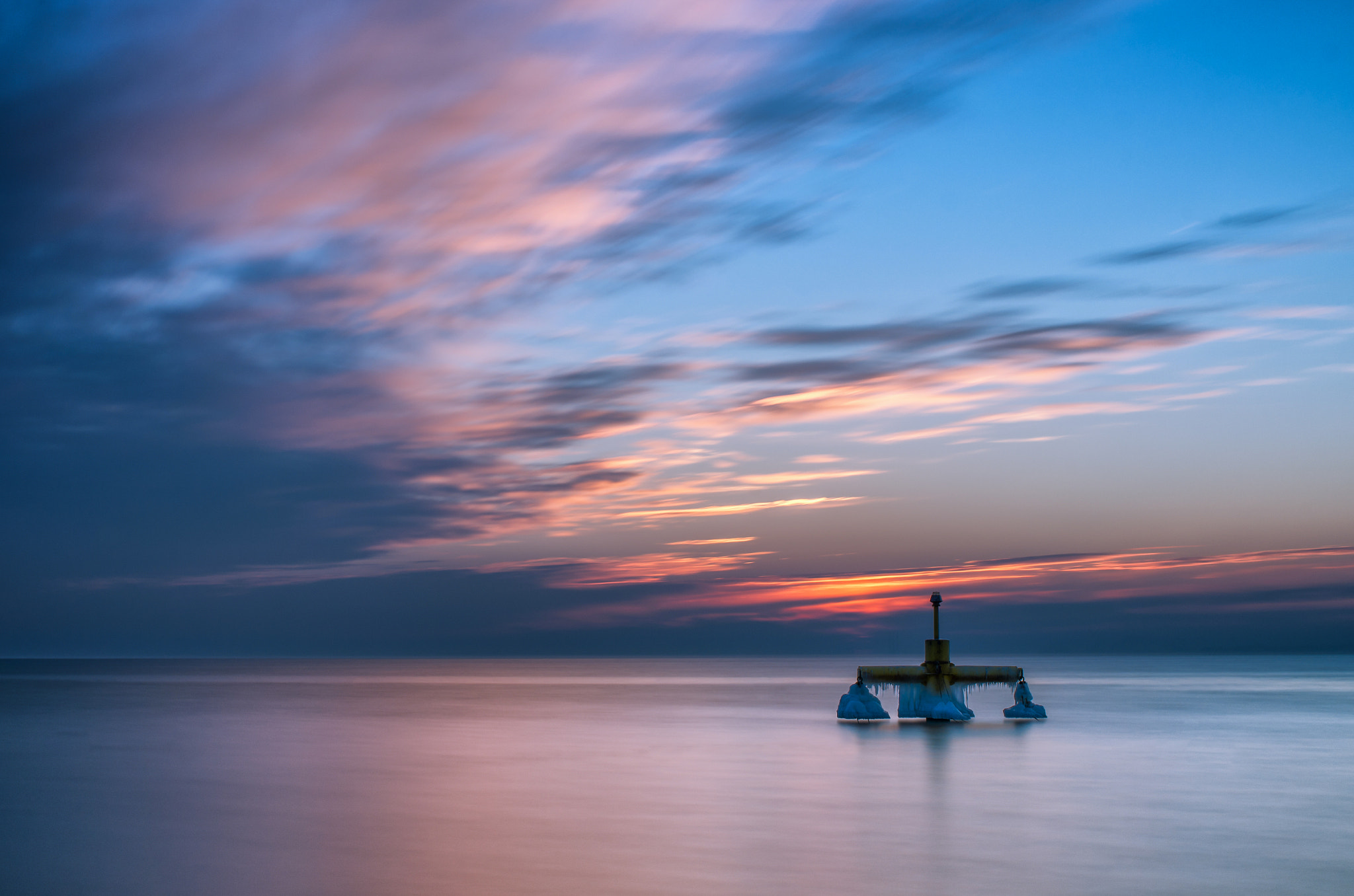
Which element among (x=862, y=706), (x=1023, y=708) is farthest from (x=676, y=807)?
(x=1023, y=708)

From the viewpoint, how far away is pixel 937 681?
60.4 m

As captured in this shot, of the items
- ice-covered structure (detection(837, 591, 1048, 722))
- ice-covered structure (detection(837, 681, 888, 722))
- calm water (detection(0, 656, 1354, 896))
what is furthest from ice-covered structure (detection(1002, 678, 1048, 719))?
ice-covered structure (detection(837, 681, 888, 722))

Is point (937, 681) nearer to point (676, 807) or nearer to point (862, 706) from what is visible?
point (862, 706)

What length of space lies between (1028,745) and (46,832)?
3968cm

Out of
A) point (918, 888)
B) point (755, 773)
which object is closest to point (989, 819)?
point (918, 888)

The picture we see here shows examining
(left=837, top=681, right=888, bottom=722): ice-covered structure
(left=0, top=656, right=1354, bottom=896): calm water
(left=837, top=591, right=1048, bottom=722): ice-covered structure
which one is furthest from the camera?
(left=837, top=681, right=888, bottom=722): ice-covered structure

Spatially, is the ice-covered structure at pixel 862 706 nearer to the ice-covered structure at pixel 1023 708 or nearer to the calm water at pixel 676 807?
the calm water at pixel 676 807

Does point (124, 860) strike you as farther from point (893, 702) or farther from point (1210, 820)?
point (893, 702)

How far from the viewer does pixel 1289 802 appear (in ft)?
110

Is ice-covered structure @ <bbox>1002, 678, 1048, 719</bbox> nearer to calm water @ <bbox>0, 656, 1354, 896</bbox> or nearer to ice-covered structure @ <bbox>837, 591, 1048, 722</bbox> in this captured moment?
ice-covered structure @ <bbox>837, 591, 1048, 722</bbox>

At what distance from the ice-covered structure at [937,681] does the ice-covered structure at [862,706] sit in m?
0.23

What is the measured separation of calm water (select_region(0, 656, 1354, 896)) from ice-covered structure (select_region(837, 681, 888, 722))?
145cm

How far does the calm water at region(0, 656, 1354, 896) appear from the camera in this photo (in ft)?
72.8

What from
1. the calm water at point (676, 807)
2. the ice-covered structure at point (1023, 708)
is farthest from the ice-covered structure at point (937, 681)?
the calm water at point (676, 807)
